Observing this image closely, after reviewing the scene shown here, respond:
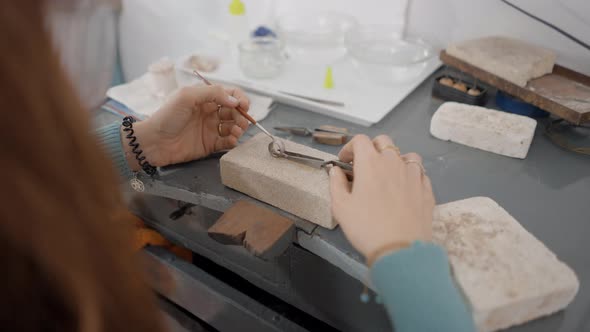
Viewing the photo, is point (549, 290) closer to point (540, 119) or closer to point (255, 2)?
point (540, 119)

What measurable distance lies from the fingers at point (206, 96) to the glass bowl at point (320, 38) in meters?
0.49

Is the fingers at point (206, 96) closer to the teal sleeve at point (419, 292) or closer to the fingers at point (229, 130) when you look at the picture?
the fingers at point (229, 130)

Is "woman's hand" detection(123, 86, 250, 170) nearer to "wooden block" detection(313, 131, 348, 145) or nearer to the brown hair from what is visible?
"wooden block" detection(313, 131, 348, 145)

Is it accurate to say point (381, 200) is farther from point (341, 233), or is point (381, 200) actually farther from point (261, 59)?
point (261, 59)

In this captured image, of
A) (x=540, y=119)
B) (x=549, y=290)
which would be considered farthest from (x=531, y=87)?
(x=549, y=290)

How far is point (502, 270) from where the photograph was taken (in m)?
0.60

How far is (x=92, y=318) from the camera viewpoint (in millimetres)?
372

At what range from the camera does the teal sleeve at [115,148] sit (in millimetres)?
878

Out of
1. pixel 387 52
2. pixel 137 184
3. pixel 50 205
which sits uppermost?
pixel 50 205

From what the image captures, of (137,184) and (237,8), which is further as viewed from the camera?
(237,8)

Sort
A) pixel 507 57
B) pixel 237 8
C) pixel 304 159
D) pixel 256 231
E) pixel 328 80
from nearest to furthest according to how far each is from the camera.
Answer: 1. pixel 256 231
2. pixel 304 159
3. pixel 507 57
4. pixel 328 80
5. pixel 237 8

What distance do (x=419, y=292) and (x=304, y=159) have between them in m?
0.34

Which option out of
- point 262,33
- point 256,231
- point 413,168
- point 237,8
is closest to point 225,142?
point 256,231

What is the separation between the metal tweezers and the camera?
2.44 ft
